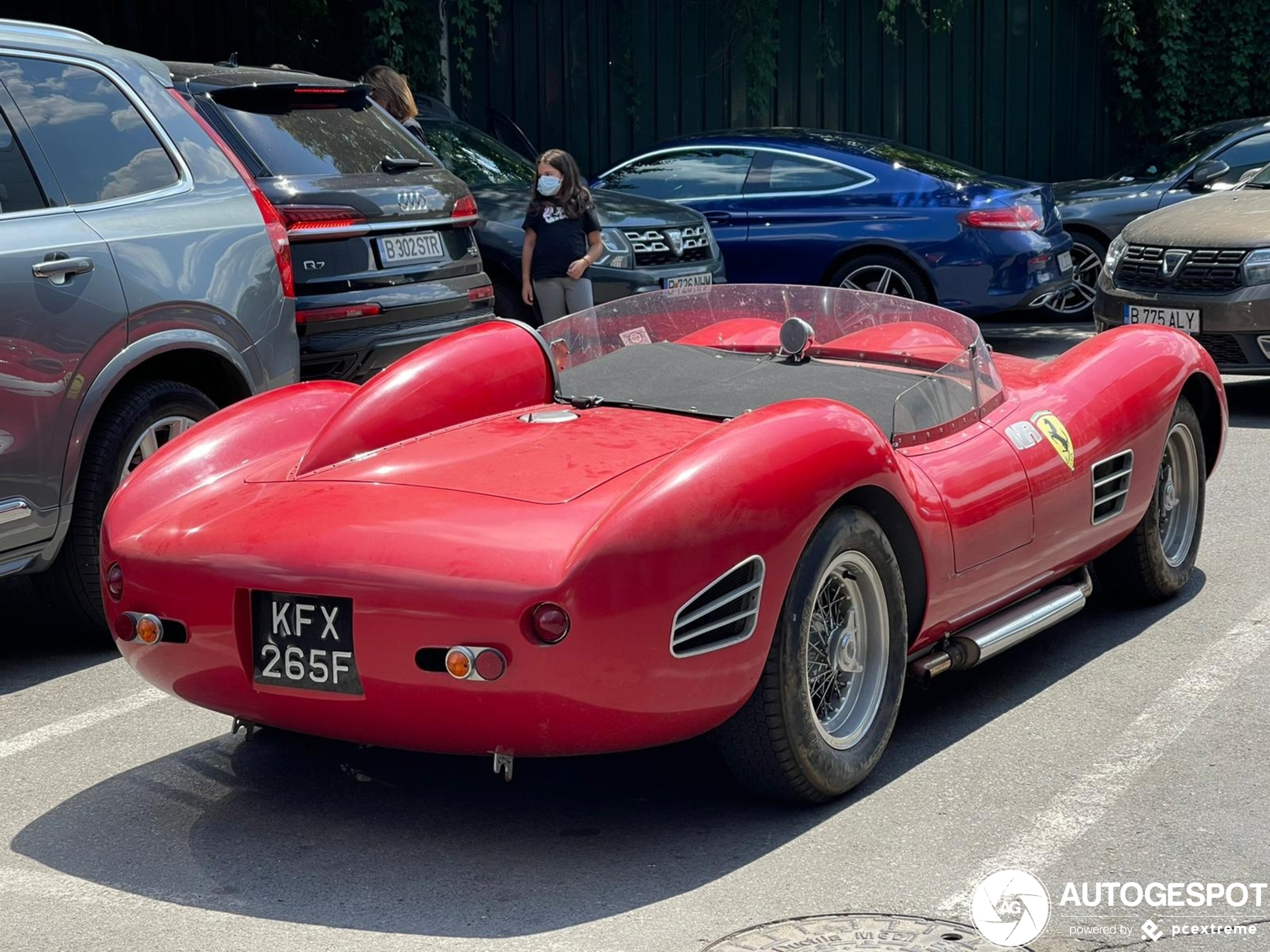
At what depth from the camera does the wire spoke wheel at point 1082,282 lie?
1325cm

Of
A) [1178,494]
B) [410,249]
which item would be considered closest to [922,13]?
[410,249]

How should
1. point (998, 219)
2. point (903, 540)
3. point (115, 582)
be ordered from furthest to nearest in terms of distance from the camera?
1. point (998, 219)
2. point (903, 540)
3. point (115, 582)

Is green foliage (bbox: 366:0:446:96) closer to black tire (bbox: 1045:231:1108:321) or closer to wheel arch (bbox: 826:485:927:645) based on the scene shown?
black tire (bbox: 1045:231:1108:321)

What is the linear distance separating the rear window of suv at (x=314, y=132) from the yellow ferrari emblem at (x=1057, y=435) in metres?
3.62

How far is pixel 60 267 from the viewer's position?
5117mm

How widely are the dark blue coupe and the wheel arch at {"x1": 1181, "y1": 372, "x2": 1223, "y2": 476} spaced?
566cm

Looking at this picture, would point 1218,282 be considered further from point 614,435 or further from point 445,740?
point 445,740

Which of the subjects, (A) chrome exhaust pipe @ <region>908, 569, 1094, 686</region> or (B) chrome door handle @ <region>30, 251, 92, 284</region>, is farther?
(B) chrome door handle @ <region>30, 251, 92, 284</region>

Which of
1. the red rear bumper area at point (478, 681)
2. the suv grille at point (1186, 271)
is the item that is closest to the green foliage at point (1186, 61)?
the suv grille at point (1186, 271)

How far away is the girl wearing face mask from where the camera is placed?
30.7 ft

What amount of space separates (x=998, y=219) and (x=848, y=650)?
8.07 metres

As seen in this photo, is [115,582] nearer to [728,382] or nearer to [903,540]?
[728,382]

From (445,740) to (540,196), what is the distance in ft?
20.2

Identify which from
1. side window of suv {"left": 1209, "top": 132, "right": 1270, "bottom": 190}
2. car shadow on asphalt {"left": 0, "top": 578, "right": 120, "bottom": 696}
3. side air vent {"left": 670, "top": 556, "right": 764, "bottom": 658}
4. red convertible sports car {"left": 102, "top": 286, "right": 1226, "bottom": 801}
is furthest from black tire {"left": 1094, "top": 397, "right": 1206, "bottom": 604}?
side window of suv {"left": 1209, "top": 132, "right": 1270, "bottom": 190}
